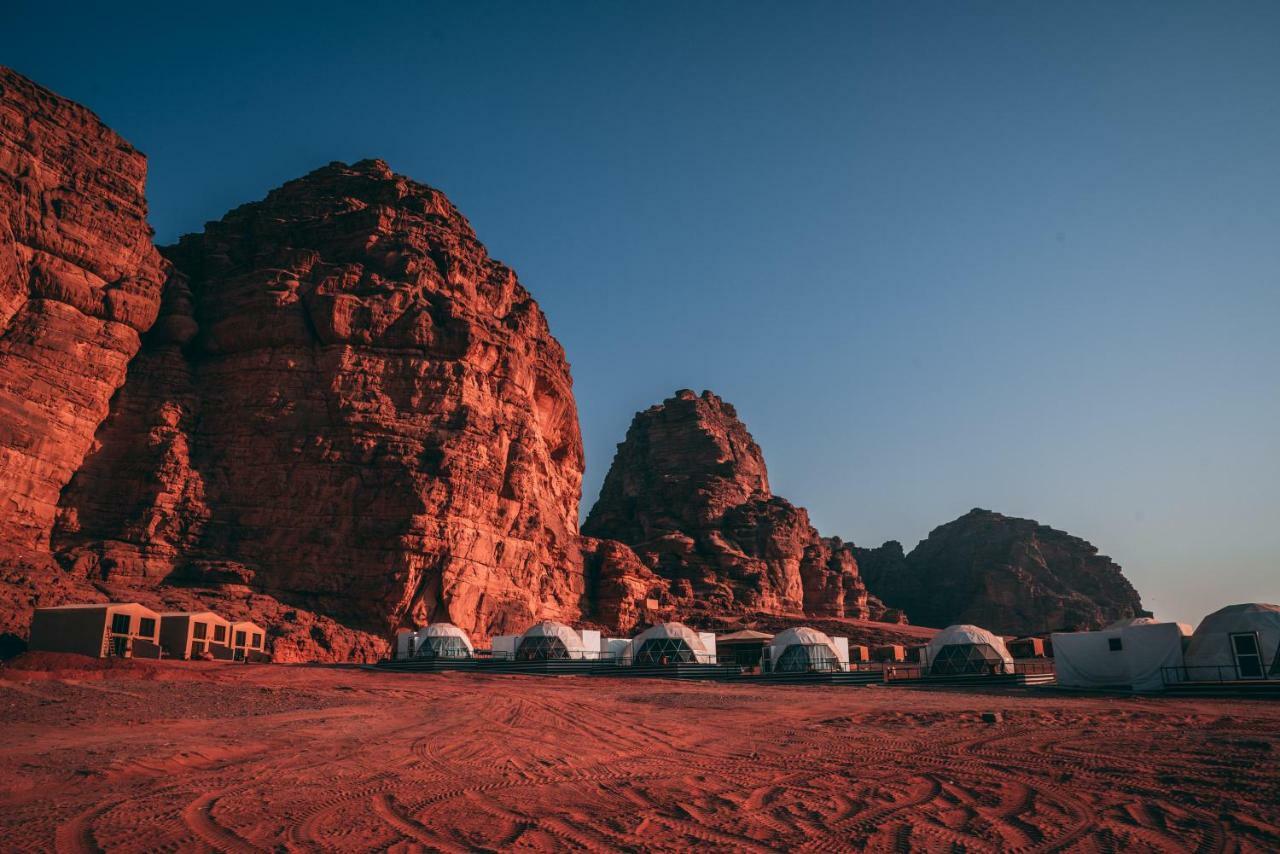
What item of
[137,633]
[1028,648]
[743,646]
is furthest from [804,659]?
[137,633]

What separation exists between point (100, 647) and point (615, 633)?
41868mm

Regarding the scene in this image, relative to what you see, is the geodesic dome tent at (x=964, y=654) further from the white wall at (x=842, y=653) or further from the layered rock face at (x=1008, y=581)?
the layered rock face at (x=1008, y=581)

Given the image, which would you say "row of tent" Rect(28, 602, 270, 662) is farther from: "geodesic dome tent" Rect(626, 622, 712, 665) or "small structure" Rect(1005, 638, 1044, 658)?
"small structure" Rect(1005, 638, 1044, 658)

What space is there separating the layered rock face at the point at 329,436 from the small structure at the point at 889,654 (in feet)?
81.3

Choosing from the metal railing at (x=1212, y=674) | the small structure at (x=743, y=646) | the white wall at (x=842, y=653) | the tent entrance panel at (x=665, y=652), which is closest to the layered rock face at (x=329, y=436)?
the small structure at (x=743, y=646)

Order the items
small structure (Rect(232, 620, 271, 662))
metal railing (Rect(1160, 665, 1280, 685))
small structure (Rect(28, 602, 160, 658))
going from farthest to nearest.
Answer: small structure (Rect(232, 620, 271, 662)) < small structure (Rect(28, 602, 160, 658)) < metal railing (Rect(1160, 665, 1280, 685))

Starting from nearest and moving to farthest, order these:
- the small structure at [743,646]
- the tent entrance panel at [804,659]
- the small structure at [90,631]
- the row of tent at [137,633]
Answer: the small structure at [90,631] → the row of tent at [137,633] → the tent entrance panel at [804,659] → the small structure at [743,646]

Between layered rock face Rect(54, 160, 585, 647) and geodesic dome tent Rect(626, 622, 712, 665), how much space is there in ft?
46.8

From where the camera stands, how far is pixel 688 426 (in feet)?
365

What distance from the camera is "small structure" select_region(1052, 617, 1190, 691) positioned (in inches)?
1162

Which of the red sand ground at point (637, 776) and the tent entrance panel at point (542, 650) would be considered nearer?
the red sand ground at point (637, 776)

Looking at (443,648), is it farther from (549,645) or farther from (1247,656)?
(1247,656)

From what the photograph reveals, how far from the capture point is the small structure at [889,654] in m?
60.1

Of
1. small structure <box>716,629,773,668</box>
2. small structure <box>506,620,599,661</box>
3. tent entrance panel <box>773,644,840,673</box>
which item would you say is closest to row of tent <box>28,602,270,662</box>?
small structure <box>506,620,599,661</box>
